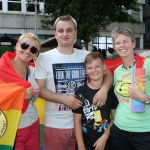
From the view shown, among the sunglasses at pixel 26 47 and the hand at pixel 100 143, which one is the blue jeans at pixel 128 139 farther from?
the sunglasses at pixel 26 47

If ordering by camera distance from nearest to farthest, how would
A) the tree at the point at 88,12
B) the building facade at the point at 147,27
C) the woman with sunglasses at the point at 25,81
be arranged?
the woman with sunglasses at the point at 25,81, the tree at the point at 88,12, the building facade at the point at 147,27

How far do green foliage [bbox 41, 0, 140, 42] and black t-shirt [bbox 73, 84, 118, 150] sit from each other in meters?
11.9

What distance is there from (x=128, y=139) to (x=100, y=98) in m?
0.51

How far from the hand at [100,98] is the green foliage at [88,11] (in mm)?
11938

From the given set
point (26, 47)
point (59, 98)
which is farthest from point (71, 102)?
point (26, 47)

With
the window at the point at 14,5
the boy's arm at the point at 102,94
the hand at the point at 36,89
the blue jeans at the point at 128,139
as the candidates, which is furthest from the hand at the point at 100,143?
the window at the point at 14,5

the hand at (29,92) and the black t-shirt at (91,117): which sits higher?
the hand at (29,92)

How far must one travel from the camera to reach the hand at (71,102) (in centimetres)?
263

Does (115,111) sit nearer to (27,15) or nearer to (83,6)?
(83,6)

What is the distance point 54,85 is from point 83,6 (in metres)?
12.6

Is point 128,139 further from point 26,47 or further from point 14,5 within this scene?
point 14,5

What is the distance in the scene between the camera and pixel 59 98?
2.70 m

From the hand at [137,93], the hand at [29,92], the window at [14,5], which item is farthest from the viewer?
the window at [14,5]

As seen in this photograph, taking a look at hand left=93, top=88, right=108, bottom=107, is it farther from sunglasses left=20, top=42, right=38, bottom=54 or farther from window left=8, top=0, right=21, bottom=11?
window left=8, top=0, right=21, bottom=11
